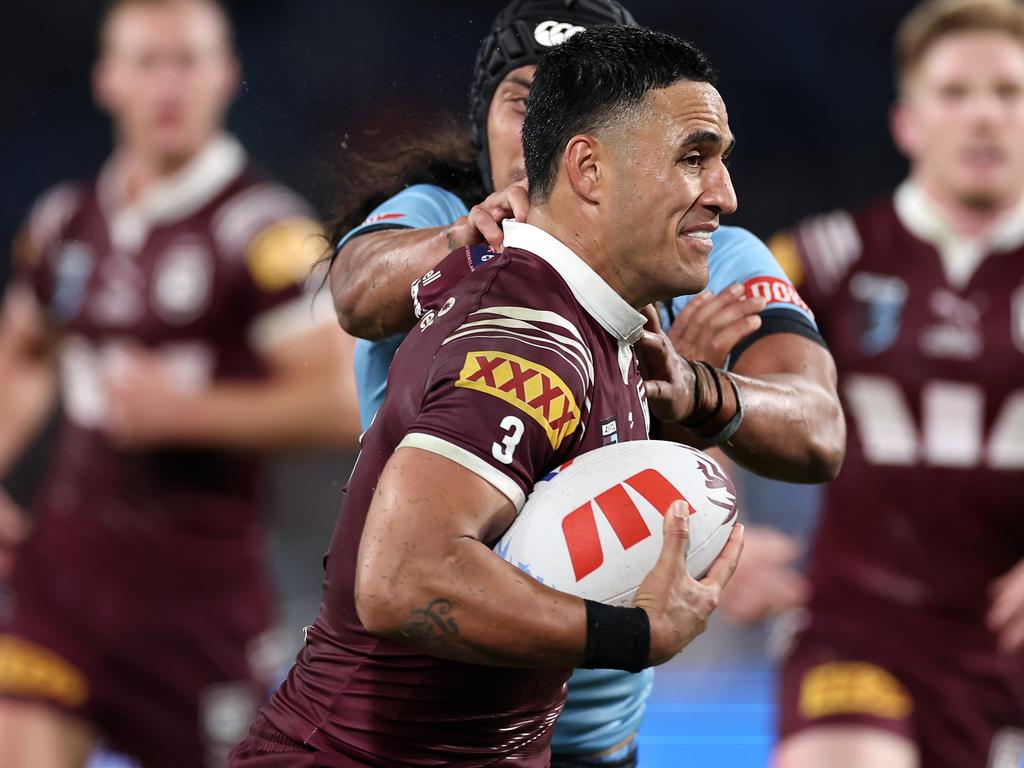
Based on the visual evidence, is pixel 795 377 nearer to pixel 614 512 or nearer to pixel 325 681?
pixel 614 512

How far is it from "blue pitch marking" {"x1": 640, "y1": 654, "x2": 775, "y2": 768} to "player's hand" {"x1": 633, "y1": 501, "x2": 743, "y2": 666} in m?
3.98

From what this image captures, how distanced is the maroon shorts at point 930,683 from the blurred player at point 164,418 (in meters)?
1.70

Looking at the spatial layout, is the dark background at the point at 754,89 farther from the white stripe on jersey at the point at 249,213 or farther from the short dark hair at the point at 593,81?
the short dark hair at the point at 593,81

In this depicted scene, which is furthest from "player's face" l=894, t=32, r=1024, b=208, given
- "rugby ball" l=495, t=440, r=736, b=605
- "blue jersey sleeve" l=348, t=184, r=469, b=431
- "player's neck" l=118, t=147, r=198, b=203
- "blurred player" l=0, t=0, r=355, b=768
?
"rugby ball" l=495, t=440, r=736, b=605

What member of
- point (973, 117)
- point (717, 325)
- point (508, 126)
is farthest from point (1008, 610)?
point (508, 126)

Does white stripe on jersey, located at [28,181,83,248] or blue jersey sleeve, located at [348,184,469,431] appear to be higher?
white stripe on jersey, located at [28,181,83,248]

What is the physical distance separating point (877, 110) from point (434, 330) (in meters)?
7.69

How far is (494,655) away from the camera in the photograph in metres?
2.23

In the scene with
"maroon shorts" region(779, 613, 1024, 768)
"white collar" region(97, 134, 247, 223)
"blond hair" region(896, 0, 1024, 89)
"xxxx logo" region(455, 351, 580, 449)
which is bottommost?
"maroon shorts" region(779, 613, 1024, 768)

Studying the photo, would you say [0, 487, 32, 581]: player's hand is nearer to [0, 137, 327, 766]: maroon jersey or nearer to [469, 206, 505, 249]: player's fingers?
[0, 137, 327, 766]: maroon jersey

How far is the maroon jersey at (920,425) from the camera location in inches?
199

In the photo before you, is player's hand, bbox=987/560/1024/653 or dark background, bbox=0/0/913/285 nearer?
player's hand, bbox=987/560/1024/653

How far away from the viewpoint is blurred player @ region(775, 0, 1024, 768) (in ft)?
16.3

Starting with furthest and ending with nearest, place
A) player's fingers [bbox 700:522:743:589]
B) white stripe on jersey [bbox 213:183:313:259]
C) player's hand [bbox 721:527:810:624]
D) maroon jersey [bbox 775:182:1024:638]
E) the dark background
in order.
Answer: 1. the dark background
2. white stripe on jersey [bbox 213:183:313:259]
3. player's hand [bbox 721:527:810:624]
4. maroon jersey [bbox 775:182:1024:638]
5. player's fingers [bbox 700:522:743:589]
